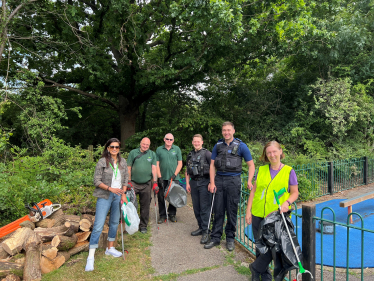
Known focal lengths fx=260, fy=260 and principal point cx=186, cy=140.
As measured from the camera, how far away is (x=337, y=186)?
29.8 ft

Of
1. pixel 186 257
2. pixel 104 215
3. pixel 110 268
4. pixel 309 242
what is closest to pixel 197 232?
pixel 186 257

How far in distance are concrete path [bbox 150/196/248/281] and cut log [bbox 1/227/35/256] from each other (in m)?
1.87

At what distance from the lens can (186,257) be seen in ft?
13.4

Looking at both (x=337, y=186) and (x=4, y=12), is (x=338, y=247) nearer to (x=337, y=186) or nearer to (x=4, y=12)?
(x=337, y=186)

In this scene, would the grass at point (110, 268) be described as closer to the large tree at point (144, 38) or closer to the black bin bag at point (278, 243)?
the black bin bag at point (278, 243)

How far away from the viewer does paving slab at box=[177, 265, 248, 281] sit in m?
3.47

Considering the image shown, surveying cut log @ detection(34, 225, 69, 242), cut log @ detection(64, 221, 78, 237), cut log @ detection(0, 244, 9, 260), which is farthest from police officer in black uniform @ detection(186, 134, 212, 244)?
cut log @ detection(0, 244, 9, 260)

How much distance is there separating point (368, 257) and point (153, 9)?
392 inches

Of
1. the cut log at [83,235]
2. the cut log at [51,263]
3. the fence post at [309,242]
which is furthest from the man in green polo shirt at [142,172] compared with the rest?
the fence post at [309,242]

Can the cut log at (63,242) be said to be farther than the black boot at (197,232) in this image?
No

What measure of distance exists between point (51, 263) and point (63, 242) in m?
0.32

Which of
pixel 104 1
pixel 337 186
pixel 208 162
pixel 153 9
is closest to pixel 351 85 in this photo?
pixel 337 186

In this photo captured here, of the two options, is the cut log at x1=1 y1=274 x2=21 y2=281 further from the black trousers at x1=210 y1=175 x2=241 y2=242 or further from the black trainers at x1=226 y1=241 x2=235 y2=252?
the black trainers at x1=226 y1=241 x2=235 y2=252

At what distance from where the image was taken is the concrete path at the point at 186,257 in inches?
141
